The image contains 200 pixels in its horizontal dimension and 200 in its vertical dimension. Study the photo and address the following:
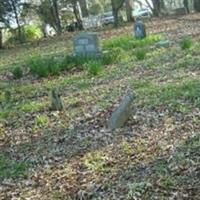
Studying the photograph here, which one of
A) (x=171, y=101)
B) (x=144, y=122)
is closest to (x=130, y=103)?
(x=144, y=122)

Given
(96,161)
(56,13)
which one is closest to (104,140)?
(96,161)

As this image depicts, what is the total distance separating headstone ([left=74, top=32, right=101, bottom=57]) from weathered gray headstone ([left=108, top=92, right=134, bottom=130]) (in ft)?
23.5

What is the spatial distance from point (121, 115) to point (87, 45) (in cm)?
772

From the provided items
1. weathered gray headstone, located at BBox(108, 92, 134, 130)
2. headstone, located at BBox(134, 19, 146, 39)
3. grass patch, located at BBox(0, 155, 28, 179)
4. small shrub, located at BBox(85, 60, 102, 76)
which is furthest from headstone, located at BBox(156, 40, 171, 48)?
grass patch, located at BBox(0, 155, 28, 179)

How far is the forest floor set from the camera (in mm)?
5832

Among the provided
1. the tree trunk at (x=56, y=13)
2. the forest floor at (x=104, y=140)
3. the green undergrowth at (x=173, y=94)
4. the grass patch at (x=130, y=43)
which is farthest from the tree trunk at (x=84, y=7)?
the green undergrowth at (x=173, y=94)

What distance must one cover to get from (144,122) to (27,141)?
1.72 meters

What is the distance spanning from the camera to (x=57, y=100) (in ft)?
31.6

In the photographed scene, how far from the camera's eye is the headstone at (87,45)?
599 inches

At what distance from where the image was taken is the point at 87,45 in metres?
15.4

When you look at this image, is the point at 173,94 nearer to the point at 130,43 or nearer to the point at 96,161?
the point at 96,161

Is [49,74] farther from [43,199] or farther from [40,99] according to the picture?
[43,199]

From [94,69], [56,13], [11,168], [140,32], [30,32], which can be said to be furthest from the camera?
[30,32]

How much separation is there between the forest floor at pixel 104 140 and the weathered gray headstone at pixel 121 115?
0.36 feet
